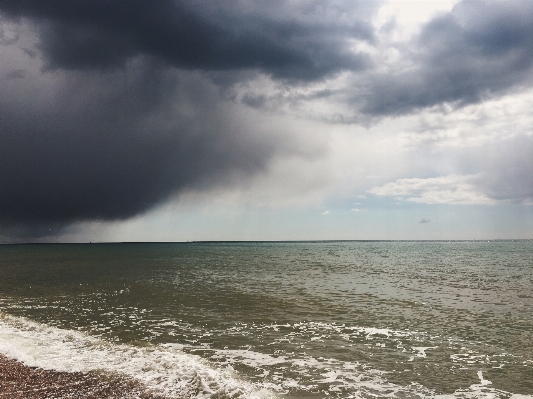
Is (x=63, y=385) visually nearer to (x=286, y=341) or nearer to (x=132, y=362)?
(x=132, y=362)

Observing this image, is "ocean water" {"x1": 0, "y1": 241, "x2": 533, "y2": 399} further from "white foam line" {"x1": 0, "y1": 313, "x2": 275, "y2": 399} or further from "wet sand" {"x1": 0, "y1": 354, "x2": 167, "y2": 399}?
"wet sand" {"x1": 0, "y1": 354, "x2": 167, "y2": 399}

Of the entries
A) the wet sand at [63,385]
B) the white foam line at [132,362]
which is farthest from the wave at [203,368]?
→ the wet sand at [63,385]

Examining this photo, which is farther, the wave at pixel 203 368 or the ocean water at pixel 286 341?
the ocean water at pixel 286 341

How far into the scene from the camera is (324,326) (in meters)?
21.0

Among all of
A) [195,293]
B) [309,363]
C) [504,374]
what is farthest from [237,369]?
[195,293]

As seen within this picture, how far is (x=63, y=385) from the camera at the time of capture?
38.0 ft

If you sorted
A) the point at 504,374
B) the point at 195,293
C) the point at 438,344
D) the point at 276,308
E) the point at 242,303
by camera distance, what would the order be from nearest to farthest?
the point at 504,374 → the point at 438,344 → the point at 276,308 → the point at 242,303 → the point at 195,293

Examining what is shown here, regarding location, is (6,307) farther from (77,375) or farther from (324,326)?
(324,326)

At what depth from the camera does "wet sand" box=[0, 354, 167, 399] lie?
427 inches

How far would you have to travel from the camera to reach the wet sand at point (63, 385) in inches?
427

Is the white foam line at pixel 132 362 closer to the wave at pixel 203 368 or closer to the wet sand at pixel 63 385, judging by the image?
the wave at pixel 203 368

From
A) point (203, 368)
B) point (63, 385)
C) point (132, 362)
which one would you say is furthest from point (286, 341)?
point (63, 385)

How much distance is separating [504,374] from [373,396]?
6.14 meters

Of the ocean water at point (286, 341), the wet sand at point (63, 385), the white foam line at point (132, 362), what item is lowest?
the ocean water at point (286, 341)
